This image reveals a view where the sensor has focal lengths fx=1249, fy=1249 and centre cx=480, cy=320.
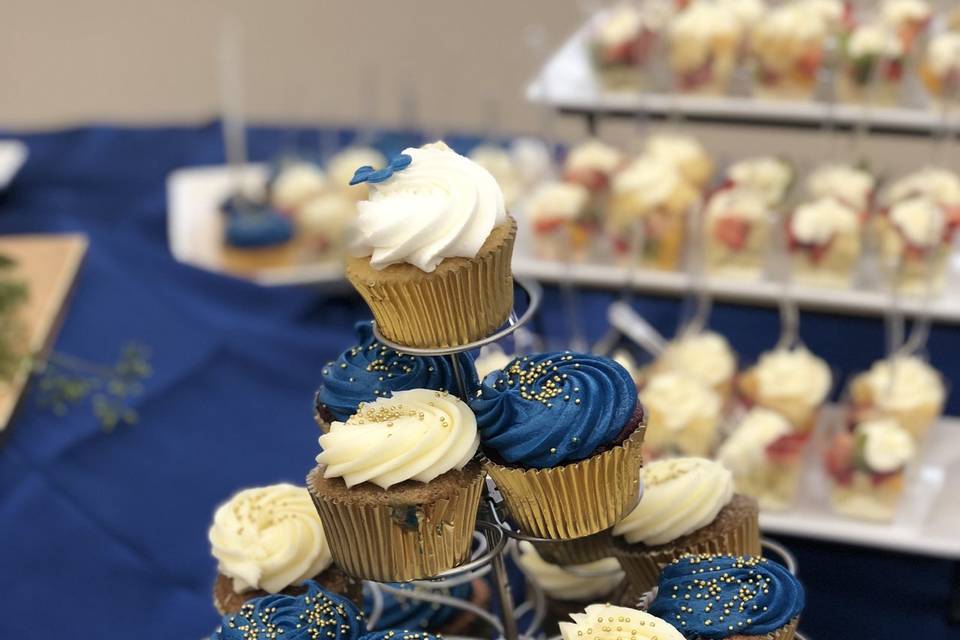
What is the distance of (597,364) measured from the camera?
4.21 ft

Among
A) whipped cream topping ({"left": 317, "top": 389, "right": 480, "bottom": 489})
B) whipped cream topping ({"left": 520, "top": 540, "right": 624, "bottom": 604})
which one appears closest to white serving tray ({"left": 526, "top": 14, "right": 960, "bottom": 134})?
whipped cream topping ({"left": 520, "top": 540, "right": 624, "bottom": 604})

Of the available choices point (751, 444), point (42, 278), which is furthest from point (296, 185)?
point (751, 444)

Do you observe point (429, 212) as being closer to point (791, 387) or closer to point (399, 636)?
point (399, 636)

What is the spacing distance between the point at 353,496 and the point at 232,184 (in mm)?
2606

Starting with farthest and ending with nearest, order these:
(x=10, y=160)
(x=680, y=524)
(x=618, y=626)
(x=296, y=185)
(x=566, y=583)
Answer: (x=10, y=160)
(x=296, y=185)
(x=566, y=583)
(x=680, y=524)
(x=618, y=626)

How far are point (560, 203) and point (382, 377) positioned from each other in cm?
132

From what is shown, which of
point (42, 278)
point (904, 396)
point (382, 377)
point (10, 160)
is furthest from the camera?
point (10, 160)

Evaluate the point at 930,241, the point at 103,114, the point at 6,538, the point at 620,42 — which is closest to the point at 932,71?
the point at 930,241

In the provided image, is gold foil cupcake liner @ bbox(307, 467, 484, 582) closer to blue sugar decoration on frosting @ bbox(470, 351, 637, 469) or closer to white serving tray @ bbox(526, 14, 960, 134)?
blue sugar decoration on frosting @ bbox(470, 351, 637, 469)

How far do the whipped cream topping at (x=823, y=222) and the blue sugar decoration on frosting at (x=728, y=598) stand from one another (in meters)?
1.21

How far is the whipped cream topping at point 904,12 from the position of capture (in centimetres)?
262

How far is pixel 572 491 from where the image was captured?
4.15ft

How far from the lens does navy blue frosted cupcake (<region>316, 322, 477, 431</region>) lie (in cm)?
131

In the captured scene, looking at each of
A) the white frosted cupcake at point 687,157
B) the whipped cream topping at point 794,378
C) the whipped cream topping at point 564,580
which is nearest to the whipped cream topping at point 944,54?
the white frosted cupcake at point 687,157
